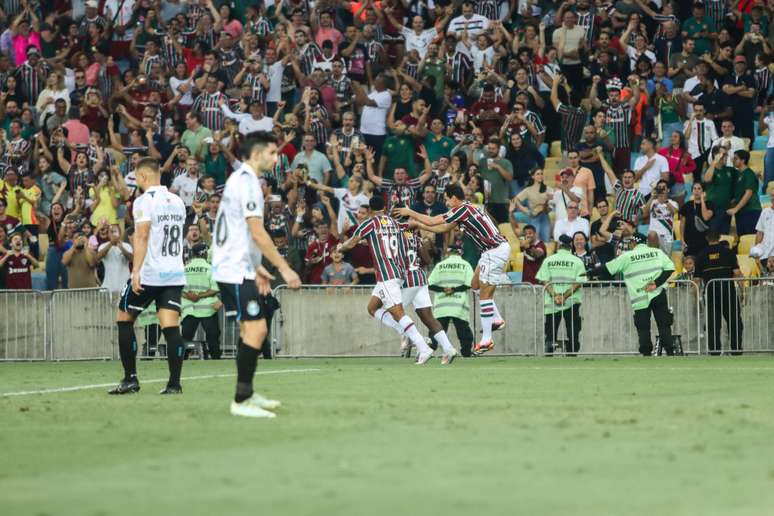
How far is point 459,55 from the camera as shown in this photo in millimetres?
27250

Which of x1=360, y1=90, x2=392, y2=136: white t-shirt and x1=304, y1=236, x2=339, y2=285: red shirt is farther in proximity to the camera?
x1=360, y1=90, x2=392, y2=136: white t-shirt

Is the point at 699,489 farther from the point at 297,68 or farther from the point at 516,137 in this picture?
the point at 297,68

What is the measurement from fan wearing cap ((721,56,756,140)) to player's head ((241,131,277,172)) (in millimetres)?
15677

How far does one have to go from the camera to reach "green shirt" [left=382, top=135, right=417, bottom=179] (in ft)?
84.9

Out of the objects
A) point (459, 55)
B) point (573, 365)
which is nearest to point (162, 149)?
point (459, 55)

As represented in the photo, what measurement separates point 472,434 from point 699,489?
2538 millimetres

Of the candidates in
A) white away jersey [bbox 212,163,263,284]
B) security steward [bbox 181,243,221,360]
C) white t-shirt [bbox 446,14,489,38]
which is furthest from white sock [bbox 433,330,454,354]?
white t-shirt [bbox 446,14,489,38]

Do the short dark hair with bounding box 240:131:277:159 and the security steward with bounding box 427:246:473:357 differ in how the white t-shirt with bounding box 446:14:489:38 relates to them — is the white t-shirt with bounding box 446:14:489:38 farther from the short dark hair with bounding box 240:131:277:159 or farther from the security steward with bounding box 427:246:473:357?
the short dark hair with bounding box 240:131:277:159

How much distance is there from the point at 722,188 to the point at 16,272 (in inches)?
482

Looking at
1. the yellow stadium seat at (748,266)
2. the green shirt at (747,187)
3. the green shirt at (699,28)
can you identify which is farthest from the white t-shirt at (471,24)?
the yellow stadium seat at (748,266)

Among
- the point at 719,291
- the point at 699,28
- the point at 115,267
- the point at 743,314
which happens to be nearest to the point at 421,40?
the point at 699,28

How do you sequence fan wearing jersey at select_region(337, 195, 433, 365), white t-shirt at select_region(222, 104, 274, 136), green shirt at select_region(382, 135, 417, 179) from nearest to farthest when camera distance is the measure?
fan wearing jersey at select_region(337, 195, 433, 365) < green shirt at select_region(382, 135, 417, 179) < white t-shirt at select_region(222, 104, 274, 136)

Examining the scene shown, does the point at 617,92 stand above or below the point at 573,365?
above

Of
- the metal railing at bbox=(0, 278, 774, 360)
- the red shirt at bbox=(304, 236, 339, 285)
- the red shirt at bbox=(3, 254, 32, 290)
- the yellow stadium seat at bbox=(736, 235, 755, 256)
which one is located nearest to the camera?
the metal railing at bbox=(0, 278, 774, 360)
